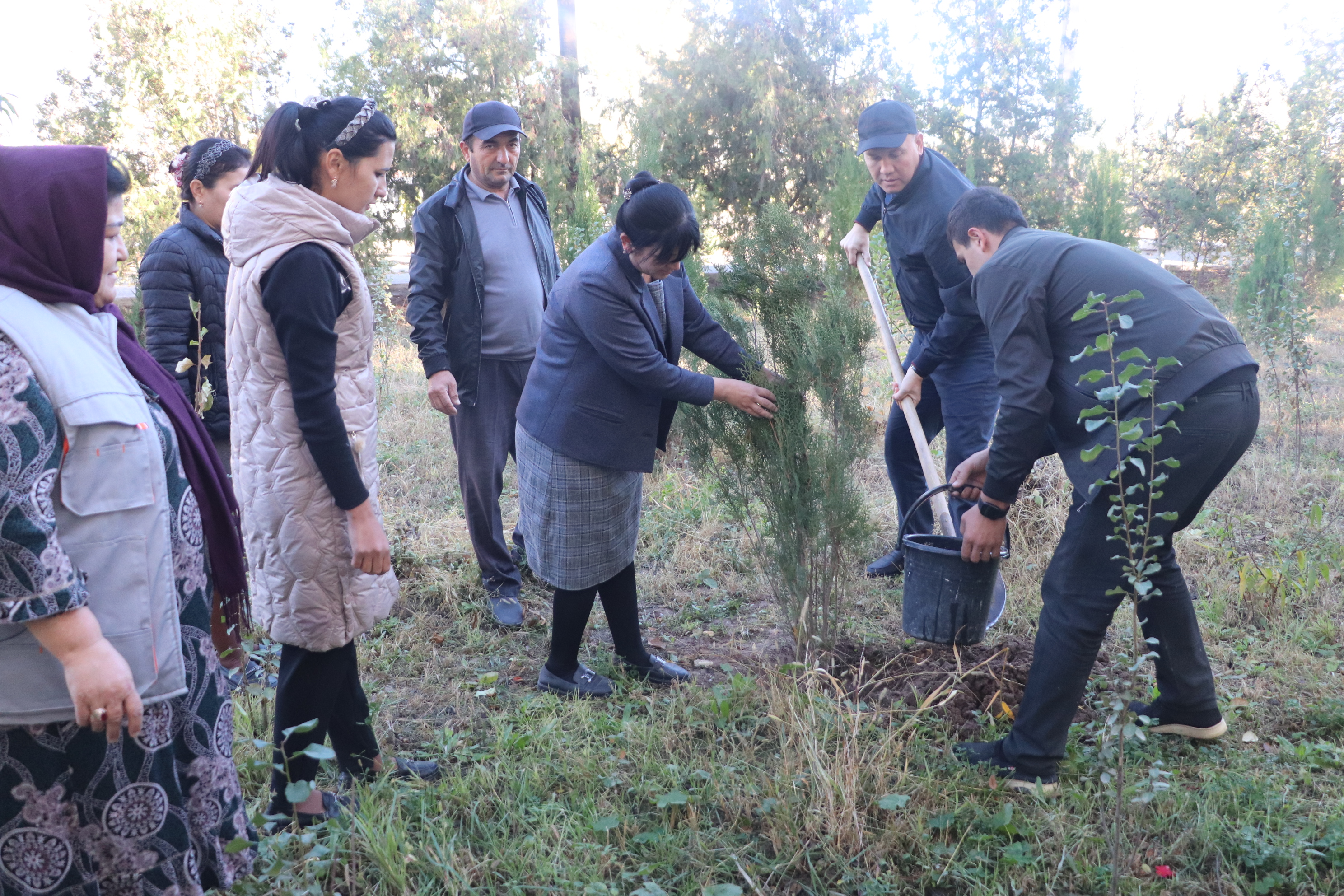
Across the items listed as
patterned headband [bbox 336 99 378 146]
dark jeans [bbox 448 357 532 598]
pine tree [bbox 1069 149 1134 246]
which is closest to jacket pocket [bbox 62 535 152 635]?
patterned headband [bbox 336 99 378 146]

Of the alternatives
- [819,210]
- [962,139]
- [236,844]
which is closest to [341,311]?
[236,844]

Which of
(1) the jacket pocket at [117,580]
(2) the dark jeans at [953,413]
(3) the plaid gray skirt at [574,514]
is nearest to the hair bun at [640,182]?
(3) the plaid gray skirt at [574,514]

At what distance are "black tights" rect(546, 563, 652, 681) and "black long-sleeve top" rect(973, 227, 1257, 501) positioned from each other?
4.48 ft

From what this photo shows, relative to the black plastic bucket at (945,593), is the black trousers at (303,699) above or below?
below

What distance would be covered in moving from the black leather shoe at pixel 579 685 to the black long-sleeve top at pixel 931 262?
74.0 inches

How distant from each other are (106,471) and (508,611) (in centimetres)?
262

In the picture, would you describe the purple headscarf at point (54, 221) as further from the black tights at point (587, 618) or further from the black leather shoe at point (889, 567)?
the black leather shoe at point (889, 567)

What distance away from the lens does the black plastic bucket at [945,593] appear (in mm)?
2910

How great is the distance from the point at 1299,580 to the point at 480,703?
139 inches

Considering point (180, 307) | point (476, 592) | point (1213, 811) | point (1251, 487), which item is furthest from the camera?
point (1251, 487)

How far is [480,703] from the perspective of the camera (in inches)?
129

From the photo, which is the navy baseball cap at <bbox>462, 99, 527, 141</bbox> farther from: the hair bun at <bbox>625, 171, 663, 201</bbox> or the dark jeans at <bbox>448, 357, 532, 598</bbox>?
the hair bun at <bbox>625, 171, 663, 201</bbox>

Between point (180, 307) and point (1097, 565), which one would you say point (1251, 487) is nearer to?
point (1097, 565)

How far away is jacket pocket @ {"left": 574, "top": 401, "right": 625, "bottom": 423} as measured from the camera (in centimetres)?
294
